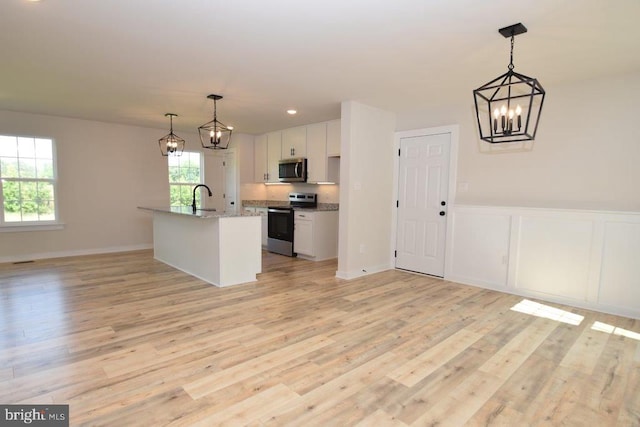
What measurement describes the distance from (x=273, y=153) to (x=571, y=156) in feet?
16.3

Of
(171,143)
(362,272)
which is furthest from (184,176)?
(362,272)

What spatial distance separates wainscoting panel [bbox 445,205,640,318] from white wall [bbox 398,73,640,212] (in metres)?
0.19

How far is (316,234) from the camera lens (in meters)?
5.74

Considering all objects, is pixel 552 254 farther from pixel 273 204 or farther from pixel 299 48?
pixel 273 204

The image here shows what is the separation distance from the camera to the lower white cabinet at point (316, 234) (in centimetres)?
574

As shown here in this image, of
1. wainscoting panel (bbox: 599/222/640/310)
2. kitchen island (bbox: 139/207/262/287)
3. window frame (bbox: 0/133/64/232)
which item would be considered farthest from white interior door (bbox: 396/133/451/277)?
window frame (bbox: 0/133/64/232)

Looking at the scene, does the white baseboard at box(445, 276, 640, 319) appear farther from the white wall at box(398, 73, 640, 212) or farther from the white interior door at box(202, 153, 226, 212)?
the white interior door at box(202, 153, 226, 212)

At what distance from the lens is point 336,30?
2.54 m

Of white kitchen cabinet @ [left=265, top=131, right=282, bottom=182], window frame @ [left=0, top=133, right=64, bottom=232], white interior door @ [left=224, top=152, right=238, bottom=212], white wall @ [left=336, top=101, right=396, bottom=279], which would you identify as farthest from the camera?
white interior door @ [left=224, top=152, right=238, bottom=212]

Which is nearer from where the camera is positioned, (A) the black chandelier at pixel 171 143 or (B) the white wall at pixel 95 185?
(A) the black chandelier at pixel 171 143

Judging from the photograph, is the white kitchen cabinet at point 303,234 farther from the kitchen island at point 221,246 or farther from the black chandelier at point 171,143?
the black chandelier at point 171,143

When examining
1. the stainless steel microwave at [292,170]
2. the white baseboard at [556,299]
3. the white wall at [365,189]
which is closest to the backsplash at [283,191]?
the stainless steel microwave at [292,170]

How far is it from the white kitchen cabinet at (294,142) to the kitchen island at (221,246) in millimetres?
2302

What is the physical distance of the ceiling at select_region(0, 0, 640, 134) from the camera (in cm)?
225
